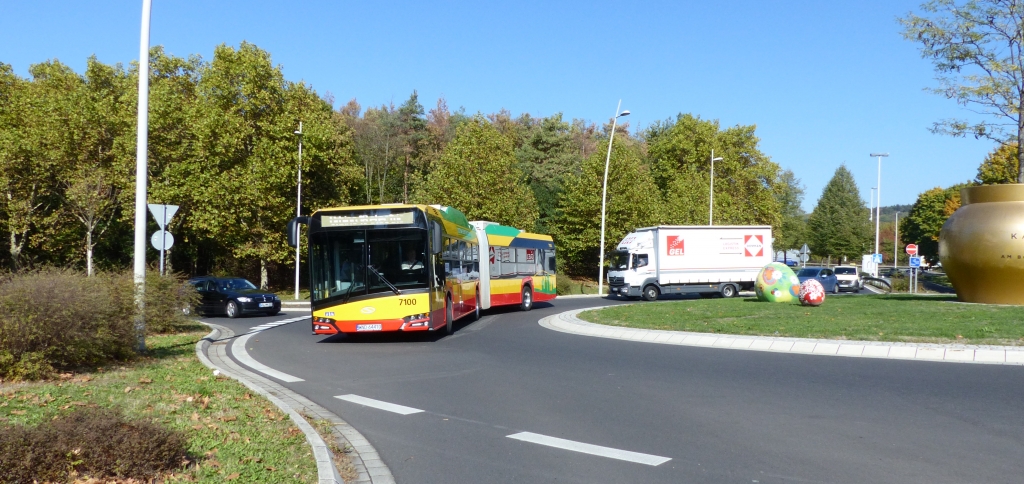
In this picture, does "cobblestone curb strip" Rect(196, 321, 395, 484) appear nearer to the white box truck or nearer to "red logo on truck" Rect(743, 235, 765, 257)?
the white box truck

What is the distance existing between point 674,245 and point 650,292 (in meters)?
2.43

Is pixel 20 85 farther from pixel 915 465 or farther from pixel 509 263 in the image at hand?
pixel 915 465

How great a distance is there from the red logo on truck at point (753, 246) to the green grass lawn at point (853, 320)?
1389 centimetres

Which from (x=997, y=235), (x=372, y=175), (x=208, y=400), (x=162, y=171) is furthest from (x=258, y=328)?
(x=372, y=175)

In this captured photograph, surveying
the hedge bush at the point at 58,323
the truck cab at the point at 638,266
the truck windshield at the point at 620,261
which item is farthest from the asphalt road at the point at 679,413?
the truck windshield at the point at 620,261

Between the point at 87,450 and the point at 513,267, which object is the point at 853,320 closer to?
the point at 513,267

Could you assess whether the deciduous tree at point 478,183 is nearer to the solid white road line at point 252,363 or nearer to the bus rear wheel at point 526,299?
the bus rear wheel at point 526,299

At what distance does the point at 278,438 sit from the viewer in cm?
680

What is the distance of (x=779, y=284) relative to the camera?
999 inches

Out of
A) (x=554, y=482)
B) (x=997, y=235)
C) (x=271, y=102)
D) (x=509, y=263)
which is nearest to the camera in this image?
(x=554, y=482)

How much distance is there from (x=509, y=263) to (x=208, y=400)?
58.2 feet

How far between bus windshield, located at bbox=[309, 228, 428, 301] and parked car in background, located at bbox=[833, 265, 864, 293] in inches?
1440

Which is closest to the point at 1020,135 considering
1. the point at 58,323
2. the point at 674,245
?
the point at 674,245

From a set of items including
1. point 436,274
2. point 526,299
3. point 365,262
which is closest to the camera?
point 365,262
